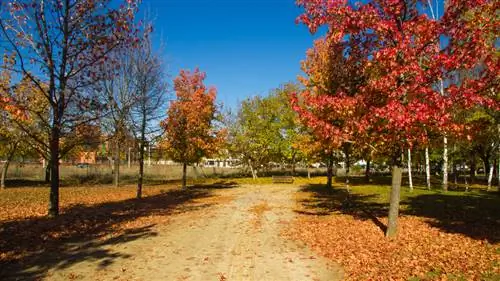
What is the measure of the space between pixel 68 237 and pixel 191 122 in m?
18.4

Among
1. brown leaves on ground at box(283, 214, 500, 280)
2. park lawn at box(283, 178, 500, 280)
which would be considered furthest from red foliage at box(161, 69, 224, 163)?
brown leaves on ground at box(283, 214, 500, 280)

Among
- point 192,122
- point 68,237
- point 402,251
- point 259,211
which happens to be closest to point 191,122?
point 192,122

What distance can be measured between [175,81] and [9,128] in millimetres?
12437

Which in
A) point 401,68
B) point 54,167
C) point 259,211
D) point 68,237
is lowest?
point 259,211

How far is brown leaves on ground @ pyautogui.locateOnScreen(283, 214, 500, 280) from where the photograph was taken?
301 inches

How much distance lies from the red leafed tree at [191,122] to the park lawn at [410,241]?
13.7m

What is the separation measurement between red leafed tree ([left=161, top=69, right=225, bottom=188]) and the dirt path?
48.3ft

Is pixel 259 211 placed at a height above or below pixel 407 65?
below

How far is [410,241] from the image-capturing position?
414 inches

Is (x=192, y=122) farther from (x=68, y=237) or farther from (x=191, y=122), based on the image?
(x=68, y=237)

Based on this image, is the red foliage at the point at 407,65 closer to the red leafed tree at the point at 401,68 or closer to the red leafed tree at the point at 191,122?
the red leafed tree at the point at 401,68

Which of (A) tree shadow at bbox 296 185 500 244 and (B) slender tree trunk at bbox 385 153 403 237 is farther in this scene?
(A) tree shadow at bbox 296 185 500 244

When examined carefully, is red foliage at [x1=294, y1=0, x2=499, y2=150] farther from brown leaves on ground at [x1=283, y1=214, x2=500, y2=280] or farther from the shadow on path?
the shadow on path

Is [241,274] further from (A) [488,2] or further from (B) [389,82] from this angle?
(A) [488,2]
